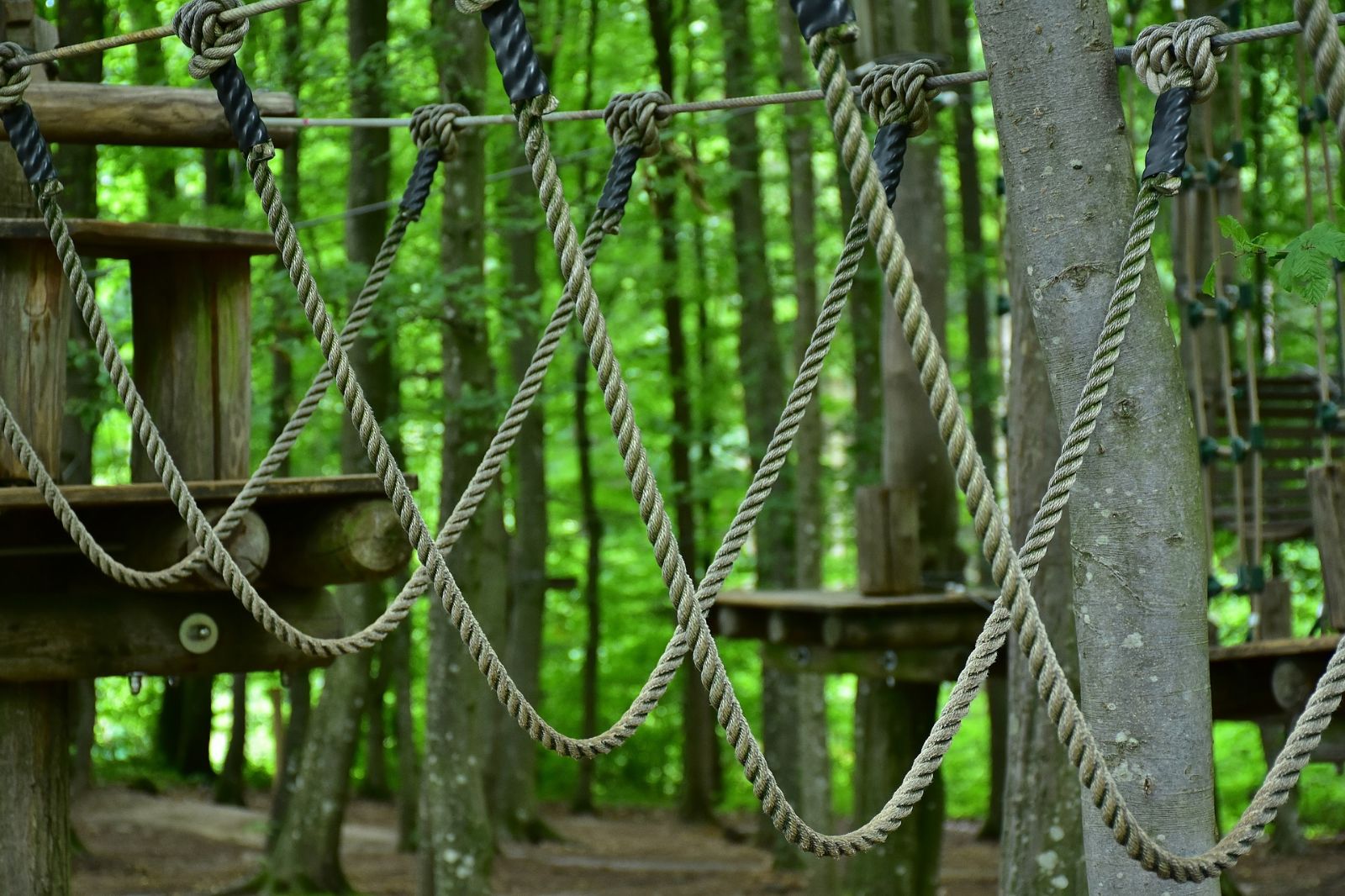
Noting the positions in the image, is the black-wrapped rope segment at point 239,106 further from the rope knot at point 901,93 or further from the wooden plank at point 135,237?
the rope knot at point 901,93

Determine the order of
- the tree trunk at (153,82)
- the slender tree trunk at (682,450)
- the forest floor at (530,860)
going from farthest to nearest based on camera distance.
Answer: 1. the slender tree trunk at (682,450)
2. the forest floor at (530,860)
3. the tree trunk at (153,82)

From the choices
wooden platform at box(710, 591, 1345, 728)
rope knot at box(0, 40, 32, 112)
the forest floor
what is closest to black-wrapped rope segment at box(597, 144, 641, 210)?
rope knot at box(0, 40, 32, 112)

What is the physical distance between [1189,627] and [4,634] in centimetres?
317

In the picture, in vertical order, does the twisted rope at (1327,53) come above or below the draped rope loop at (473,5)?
below

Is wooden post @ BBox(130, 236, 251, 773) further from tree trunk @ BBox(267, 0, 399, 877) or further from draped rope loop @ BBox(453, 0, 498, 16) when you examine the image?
tree trunk @ BBox(267, 0, 399, 877)

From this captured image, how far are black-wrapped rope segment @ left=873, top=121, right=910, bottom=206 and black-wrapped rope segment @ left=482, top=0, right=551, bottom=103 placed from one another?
0.66 m

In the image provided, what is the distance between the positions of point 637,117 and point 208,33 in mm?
835

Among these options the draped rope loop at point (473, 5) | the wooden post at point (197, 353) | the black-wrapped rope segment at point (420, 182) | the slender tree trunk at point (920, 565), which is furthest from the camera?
the slender tree trunk at point (920, 565)

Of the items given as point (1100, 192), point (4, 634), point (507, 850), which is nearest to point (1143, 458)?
point (1100, 192)

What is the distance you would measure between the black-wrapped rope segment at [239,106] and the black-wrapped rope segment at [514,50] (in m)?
0.71

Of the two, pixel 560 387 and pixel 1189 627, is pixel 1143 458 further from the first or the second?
pixel 560 387

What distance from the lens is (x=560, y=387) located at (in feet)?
27.6

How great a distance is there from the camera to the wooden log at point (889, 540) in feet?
18.9

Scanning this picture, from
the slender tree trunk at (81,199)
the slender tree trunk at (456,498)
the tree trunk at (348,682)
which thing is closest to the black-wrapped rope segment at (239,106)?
the slender tree trunk at (456,498)
